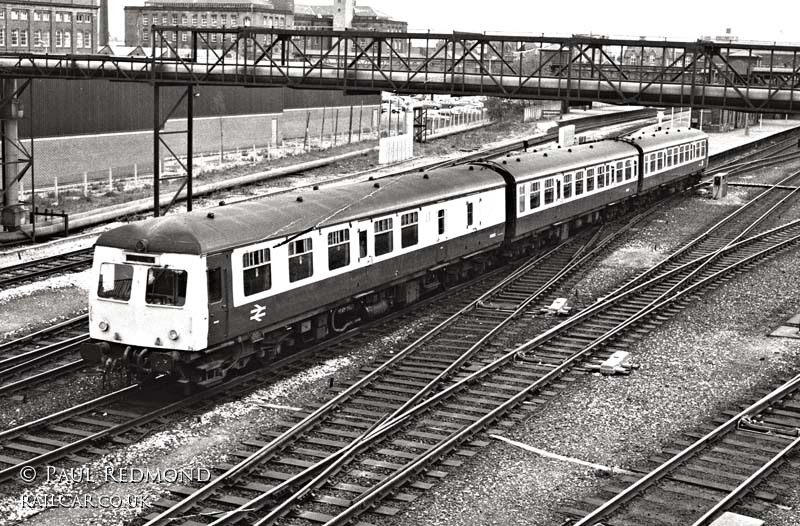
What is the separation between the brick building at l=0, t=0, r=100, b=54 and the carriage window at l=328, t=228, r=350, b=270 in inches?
2313

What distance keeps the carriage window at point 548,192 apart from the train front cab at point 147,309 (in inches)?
568

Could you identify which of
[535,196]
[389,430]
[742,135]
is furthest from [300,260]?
[742,135]

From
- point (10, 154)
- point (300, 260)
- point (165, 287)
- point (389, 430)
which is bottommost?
point (389, 430)

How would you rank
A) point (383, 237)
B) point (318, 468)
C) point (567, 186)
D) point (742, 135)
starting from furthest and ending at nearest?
point (742, 135)
point (567, 186)
point (383, 237)
point (318, 468)

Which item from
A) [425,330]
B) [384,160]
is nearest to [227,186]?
[384,160]

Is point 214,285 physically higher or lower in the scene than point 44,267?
higher

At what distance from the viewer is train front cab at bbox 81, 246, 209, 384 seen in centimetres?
1600

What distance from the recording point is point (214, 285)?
16.3m

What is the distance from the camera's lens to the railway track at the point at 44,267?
24972 mm

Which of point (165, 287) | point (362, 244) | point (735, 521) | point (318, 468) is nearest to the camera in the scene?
point (735, 521)

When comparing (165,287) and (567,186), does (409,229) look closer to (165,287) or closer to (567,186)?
(165,287)

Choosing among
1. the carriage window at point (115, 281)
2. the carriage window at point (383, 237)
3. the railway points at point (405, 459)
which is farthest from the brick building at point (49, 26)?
the railway points at point (405, 459)

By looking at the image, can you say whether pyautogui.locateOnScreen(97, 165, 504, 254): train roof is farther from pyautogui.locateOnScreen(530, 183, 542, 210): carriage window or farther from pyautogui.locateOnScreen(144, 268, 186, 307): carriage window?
pyautogui.locateOnScreen(530, 183, 542, 210): carriage window

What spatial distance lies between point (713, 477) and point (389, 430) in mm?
4446
